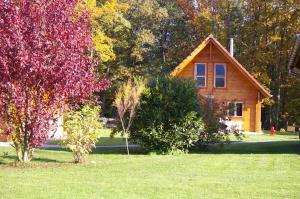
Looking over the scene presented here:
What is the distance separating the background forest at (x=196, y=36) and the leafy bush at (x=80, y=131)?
2351 centimetres

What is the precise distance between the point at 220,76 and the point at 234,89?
1.39 m

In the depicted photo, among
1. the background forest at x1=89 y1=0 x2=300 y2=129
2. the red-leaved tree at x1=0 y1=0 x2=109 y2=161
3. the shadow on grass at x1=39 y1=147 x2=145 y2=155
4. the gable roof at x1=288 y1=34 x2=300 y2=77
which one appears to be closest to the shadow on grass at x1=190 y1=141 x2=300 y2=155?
the shadow on grass at x1=39 y1=147 x2=145 y2=155

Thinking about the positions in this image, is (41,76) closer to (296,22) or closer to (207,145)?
(207,145)

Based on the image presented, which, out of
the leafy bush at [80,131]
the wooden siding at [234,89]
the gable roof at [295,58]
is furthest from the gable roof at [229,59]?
the leafy bush at [80,131]

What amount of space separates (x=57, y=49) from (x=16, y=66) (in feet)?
3.89

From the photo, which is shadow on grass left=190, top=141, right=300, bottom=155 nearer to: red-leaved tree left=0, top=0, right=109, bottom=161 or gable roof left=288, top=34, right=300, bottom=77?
gable roof left=288, top=34, right=300, bottom=77

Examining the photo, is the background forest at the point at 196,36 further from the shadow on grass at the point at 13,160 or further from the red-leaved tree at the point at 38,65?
the red-leaved tree at the point at 38,65

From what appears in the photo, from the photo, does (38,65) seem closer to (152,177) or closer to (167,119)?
(152,177)

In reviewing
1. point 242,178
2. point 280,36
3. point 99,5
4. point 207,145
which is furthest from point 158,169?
point 280,36

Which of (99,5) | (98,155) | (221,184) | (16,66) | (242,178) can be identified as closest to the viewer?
(221,184)

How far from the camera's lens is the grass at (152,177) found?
8.99 meters

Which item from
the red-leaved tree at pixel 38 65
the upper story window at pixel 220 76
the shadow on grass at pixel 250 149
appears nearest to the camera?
the red-leaved tree at pixel 38 65

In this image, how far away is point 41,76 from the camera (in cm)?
1339

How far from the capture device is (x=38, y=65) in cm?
1300
